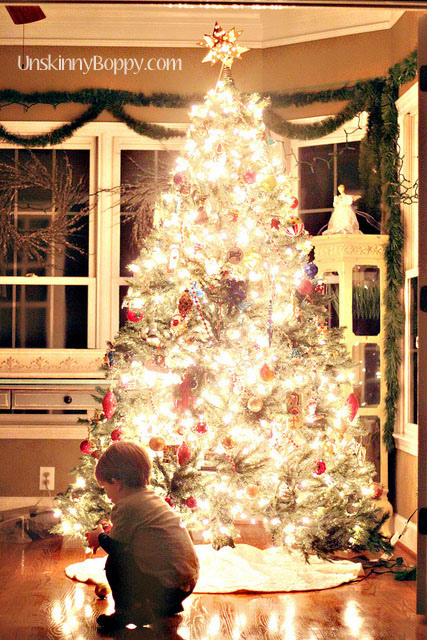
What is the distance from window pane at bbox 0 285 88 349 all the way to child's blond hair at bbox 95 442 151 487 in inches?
104

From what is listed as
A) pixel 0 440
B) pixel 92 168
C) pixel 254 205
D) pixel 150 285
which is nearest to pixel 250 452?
pixel 150 285

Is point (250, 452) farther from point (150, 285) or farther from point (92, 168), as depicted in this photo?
point (92, 168)

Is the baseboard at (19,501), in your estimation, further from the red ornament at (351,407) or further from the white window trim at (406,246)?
the white window trim at (406,246)

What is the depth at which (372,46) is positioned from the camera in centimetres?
563

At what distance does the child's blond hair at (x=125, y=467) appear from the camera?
A: 11.6 feet

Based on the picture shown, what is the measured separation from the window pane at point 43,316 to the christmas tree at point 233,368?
1543 mm

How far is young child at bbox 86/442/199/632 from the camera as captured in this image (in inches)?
133

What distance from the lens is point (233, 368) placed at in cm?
440

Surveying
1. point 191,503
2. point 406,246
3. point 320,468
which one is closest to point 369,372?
point 406,246

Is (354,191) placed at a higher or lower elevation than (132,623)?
higher

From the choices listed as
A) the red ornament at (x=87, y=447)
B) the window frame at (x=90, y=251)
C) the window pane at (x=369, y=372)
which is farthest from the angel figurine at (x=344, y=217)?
the red ornament at (x=87, y=447)

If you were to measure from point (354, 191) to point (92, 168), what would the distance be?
1.89 meters

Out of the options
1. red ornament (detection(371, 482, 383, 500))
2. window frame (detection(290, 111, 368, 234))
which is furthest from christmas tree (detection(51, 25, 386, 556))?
window frame (detection(290, 111, 368, 234))

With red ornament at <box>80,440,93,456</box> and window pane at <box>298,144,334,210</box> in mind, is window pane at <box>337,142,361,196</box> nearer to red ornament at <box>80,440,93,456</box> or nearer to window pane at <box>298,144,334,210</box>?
window pane at <box>298,144,334,210</box>
